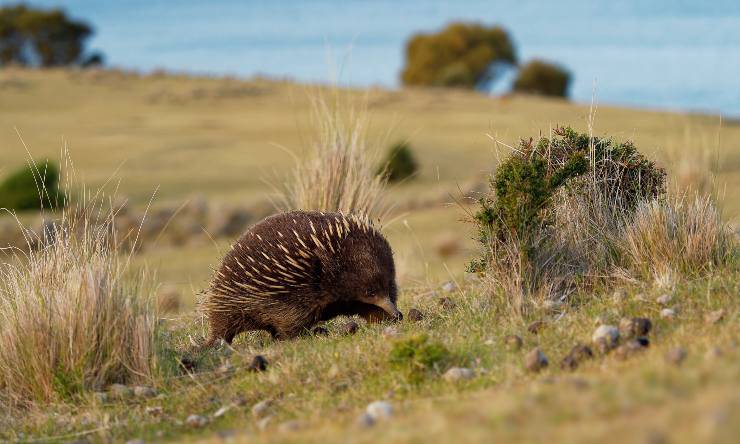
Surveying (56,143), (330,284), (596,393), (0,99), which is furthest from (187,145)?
(596,393)

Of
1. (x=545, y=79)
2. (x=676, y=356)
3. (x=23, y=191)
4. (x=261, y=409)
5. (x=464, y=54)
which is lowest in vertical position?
(x=23, y=191)

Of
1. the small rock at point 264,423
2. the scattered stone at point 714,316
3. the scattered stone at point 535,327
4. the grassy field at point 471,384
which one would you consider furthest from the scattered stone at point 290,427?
the scattered stone at point 714,316

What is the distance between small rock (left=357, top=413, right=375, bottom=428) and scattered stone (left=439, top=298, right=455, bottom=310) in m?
2.88

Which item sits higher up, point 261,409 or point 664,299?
point 664,299

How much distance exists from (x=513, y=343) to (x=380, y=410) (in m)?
1.33

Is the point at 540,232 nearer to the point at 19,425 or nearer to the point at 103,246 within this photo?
the point at 103,246

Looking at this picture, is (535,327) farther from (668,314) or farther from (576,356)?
(668,314)

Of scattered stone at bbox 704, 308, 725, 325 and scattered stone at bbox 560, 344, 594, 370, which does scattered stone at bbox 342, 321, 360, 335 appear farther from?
scattered stone at bbox 704, 308, 725, 325

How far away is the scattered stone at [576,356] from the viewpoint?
5.55 m

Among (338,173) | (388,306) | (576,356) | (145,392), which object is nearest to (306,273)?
(388,306)

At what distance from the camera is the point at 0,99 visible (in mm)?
51750

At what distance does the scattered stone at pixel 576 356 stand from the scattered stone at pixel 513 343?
39 cm

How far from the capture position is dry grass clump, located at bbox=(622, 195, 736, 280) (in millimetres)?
6938

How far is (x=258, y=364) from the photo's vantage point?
6.34m
